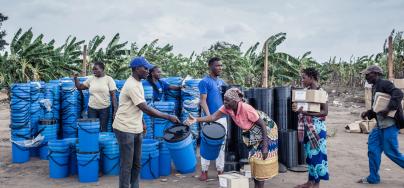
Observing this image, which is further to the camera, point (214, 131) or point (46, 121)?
point (46, 121)

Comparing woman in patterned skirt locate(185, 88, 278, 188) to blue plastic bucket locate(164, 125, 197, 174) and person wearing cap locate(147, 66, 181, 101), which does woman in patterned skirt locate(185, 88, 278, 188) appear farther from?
person wearing cap locate(147, 66, 181, 101)

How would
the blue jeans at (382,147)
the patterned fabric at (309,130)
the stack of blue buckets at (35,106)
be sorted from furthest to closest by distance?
the stack of blue buckets at (35,106) < the blue jeans at (382,147) < the patterned fabric at (309,130)

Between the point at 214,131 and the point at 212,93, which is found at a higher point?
the point at 212,93

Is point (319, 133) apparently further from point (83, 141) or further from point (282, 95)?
point (83, 141)

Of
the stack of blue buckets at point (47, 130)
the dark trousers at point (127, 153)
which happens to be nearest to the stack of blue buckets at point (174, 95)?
the stack of blue buckets at point (47, 130)

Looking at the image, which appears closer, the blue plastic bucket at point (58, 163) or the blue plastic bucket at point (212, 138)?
the blue plastic bucket at point (212, 138)

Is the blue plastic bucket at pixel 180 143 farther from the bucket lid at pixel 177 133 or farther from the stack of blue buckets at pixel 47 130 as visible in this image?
the stack of blue buckets at pixel 47 130

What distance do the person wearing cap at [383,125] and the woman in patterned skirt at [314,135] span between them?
100 cm

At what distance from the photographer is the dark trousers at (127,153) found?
4738 millimetres

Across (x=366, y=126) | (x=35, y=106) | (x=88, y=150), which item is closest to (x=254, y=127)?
(x=88, y=150)

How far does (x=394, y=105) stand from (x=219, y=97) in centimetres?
249

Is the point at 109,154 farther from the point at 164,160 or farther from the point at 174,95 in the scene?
the point at 174,95

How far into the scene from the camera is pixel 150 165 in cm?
624

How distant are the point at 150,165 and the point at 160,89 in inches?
66.9
